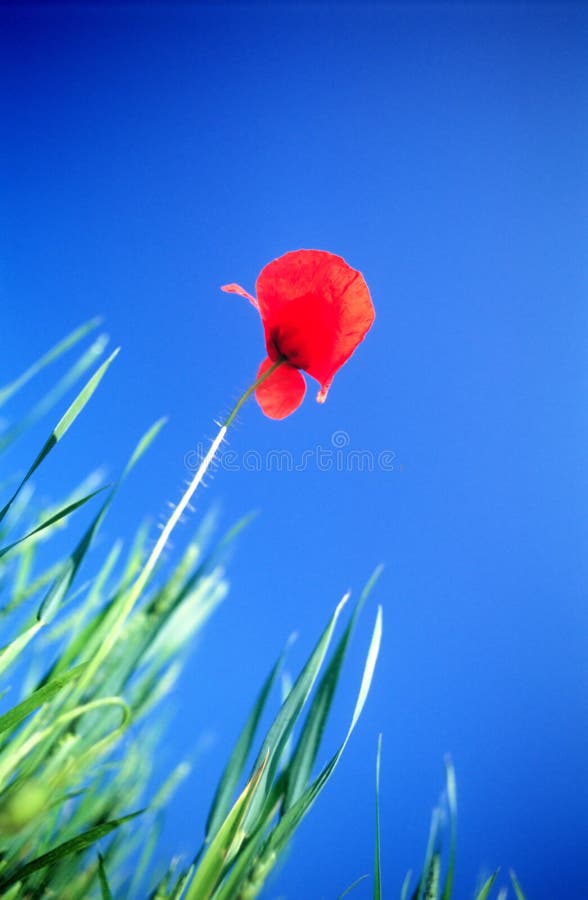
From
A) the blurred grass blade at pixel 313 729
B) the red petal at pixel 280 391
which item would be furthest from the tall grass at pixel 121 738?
the red petal at pixel 280 391

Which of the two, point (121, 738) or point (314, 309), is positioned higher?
point (314, 309)

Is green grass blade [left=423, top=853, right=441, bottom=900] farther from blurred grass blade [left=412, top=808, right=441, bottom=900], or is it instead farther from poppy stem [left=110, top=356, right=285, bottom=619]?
poppy stem [left=110, top=356, right=285, bottom=619]

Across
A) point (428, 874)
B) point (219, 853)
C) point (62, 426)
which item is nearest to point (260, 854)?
point (219, 853)

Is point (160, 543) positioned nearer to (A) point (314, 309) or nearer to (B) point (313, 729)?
(B) point (313, 729)

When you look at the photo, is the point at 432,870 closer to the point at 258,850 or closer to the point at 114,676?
the point at 258,850

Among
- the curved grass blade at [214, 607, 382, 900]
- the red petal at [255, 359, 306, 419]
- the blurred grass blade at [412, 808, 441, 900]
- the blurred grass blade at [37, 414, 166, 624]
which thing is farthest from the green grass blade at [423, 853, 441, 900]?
the red petal at [255, 359, 306, 419]

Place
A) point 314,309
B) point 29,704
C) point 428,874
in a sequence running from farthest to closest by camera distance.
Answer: point 314,309 → point 428,874 → point 29,704
